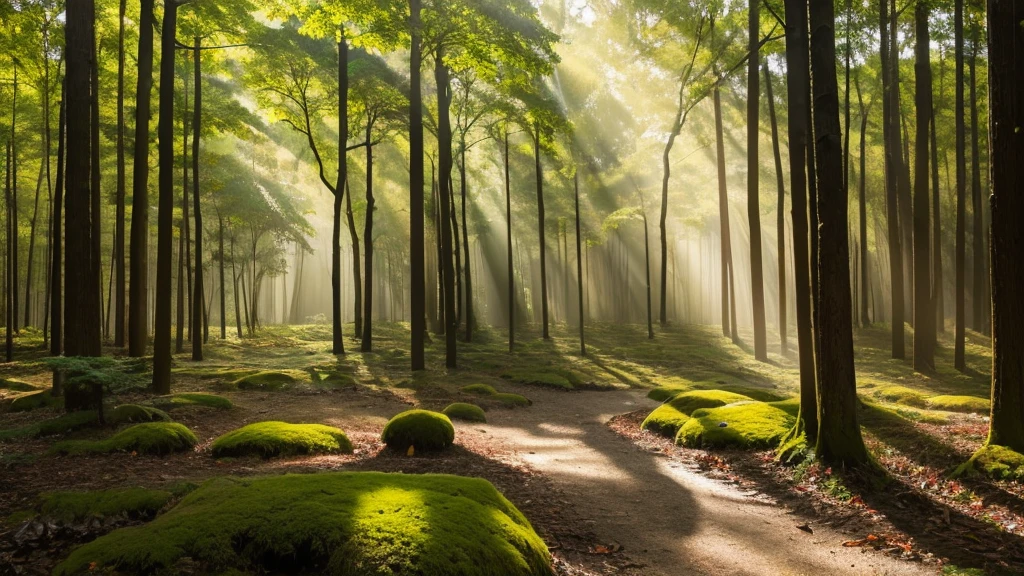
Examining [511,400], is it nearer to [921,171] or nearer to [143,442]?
[143,442]

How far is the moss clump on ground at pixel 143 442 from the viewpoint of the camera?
7.45m

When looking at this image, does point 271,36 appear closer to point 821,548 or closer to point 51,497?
point 51,497

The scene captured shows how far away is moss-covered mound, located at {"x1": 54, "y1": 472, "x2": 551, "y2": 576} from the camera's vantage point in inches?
137

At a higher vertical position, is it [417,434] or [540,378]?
[417,434]

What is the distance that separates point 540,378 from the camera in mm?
20047

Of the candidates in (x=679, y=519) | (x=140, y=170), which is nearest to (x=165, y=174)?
(x=140, y=170)

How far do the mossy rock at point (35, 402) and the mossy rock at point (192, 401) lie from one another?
2.11 metres

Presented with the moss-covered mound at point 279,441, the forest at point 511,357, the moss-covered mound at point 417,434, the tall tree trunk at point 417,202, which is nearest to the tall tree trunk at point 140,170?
the forest at point 511,357

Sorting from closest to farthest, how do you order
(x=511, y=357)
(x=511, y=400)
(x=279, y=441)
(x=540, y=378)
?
1. (x=279, y=441)
2. (x=511, y=400)
3. (x=540, y=378)
4. (x=511, y=357)

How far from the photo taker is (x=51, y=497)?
4.87 metres

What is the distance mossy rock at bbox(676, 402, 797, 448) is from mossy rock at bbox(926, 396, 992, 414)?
4234mm

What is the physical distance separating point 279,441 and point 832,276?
7.40m

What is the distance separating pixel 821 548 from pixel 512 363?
1821cm

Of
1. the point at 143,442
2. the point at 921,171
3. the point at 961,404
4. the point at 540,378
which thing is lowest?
the point at 540,378
